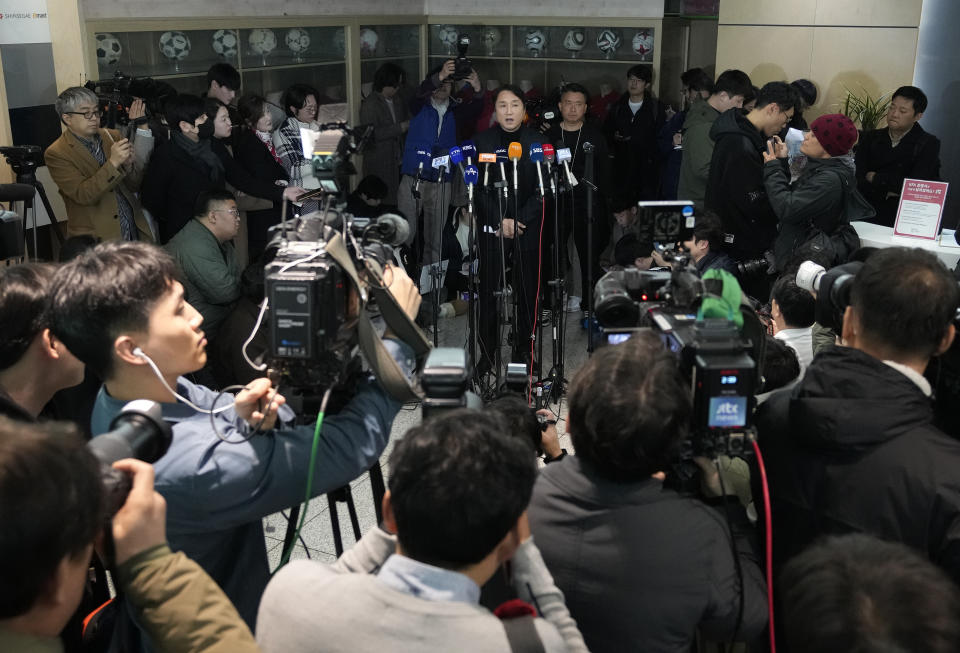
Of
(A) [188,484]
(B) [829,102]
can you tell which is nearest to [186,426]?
(A) [188,484]

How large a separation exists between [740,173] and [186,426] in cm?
337

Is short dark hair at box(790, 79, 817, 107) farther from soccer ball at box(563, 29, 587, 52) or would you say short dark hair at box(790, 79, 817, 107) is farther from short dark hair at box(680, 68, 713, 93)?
soccer ball at box(563, 29, 587, 52)

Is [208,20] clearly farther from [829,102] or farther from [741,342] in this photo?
[741,342]

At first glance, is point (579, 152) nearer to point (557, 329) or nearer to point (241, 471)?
point (557, 329)

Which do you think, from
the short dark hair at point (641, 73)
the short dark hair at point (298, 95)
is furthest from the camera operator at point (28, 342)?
the short dark hair at point (641, 73)

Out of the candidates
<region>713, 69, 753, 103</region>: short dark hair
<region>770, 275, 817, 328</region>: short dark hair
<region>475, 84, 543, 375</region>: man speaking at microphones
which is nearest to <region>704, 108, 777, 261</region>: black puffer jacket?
<region>713, 69, 753, 103</region>: short dark hair

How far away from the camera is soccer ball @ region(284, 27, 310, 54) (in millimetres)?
6262

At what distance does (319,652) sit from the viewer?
106 centimetres

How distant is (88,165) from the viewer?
4227 millimetres

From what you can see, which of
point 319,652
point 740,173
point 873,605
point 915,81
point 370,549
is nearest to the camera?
point 873,605

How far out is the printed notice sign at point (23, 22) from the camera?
13.2 ft

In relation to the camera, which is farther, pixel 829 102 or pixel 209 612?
pixel 829 102

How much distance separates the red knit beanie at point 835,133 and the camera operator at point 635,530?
2719 mm

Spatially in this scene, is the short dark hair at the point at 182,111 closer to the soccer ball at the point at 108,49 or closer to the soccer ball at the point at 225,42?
the soccer ball at the point at 108,49
